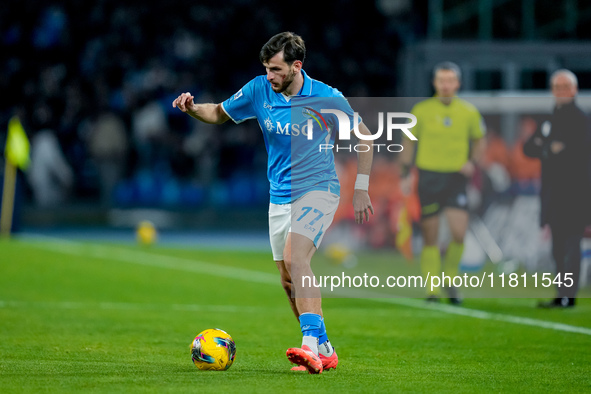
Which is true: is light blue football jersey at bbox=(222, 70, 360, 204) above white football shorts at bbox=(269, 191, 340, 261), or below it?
above

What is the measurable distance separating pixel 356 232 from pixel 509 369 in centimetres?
844

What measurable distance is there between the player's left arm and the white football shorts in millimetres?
182

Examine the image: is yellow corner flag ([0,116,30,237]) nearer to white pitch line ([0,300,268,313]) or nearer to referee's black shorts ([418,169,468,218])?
white pitch line ([0,300,268,313])

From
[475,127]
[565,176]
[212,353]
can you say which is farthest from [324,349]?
[565,176]

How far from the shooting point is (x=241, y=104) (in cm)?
733

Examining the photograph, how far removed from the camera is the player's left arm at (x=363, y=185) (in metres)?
7.07

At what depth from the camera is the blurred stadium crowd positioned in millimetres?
23484

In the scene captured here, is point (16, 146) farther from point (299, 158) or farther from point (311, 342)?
point (311, 342)

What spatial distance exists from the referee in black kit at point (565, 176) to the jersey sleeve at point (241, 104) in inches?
202

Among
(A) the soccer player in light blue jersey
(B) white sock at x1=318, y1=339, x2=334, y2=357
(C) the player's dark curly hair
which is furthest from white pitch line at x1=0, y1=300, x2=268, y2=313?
(C) the player's dark curly hair

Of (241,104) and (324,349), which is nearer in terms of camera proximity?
(324,349)

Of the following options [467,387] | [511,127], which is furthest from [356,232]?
[467,387]

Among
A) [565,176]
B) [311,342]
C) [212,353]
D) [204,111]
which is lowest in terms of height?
[212,353]

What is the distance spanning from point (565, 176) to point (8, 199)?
12217 mm
